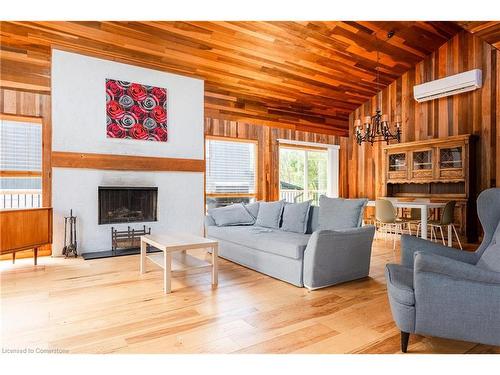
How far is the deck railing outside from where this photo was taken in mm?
4621

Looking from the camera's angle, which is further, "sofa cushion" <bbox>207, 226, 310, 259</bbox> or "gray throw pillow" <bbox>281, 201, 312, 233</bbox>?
"gray throw pillow" <bbox>281, 201, 312, 233</bbox>

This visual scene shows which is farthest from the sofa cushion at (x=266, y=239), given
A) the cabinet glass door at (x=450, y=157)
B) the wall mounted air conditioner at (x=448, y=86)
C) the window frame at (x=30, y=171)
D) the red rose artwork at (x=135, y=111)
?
the wall mounted air conditioner at (x=448, y=86)

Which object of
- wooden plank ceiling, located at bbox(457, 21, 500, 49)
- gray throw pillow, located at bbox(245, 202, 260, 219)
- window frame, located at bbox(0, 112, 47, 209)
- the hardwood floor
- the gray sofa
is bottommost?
the hardwood floor

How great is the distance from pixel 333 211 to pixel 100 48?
3918mm

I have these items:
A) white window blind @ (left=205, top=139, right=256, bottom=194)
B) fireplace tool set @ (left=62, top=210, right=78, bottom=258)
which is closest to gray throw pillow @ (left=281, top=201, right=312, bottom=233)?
white window blind @ (left=205, top=139, right=256, bottom=194)

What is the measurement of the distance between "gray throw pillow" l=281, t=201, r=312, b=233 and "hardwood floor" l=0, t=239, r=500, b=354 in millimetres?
808

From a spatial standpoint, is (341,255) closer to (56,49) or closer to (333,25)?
(333,25)

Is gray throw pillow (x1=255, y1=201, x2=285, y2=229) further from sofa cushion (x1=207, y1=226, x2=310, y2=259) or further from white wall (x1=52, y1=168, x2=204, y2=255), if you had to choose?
white wall (x1=52, y1=168, x2=204, y2=255)

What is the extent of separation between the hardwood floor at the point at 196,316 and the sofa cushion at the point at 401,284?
1.14ft

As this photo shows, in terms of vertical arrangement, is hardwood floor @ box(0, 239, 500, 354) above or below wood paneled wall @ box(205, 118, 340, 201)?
below

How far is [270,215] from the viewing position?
4.53m

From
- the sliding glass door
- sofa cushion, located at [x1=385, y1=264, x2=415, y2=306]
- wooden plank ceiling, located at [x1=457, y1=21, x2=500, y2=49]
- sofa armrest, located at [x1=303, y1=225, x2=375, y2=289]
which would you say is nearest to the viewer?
sofa cushion, located at [x1=385, y1=264, x2=415, y2=306]

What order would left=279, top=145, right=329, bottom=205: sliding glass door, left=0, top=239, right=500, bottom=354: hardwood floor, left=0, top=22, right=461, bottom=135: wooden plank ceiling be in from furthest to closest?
1. left=279, top=145, right=329, bottom=205: sliding glass door
2. left=0, top=22, right=461, bottom=135: wooden plank ceiling
3. left=0, top=239, right=500, bottom=354: hardwood floor
